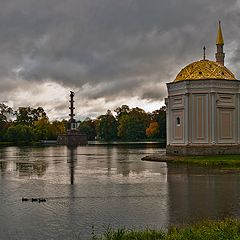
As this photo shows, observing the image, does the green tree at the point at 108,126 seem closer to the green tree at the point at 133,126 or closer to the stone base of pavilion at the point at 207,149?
the green tree at the point at 133,126

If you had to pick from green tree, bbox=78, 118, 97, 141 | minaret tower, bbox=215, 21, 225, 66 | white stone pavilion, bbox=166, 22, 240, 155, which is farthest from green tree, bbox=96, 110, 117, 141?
white stone pavilion, bbox=166, 22, 240, 155

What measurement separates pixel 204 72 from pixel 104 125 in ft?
365

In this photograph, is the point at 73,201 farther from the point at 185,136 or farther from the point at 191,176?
the point at 185,136

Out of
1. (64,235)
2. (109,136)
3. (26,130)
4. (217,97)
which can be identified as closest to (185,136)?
(217,97)

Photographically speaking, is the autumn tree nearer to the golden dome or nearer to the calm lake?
the golden dome

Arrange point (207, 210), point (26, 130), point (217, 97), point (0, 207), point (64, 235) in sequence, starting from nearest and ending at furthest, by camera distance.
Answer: point (64, 235), point (207, 210), point (0, 207), point (217, 97), point (26, 130)

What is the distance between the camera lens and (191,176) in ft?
98.4

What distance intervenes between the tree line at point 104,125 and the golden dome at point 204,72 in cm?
7865

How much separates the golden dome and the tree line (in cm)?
7865

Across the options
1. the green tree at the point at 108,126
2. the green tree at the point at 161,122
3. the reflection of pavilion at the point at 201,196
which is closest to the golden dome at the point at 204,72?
the reflection of pavilion at the point at 201,196

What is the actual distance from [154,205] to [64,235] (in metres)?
5.75

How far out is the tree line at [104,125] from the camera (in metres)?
124

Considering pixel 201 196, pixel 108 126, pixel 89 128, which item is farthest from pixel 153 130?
pixel 201 196

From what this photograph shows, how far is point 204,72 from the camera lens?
48844 millimetres
